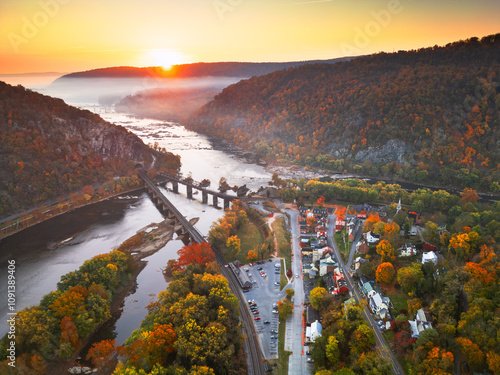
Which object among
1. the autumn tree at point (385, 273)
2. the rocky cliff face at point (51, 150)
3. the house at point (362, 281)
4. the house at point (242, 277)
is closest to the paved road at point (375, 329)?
the house at point (362, 281)

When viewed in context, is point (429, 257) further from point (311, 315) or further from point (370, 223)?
point (311, 315)

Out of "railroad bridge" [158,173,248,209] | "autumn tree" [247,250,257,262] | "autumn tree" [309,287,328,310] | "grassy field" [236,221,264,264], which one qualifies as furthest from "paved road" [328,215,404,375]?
"railroad bridge" [158,173,248,209]

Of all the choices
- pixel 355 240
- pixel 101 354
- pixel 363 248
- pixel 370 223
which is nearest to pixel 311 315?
Result: pixel 363 248

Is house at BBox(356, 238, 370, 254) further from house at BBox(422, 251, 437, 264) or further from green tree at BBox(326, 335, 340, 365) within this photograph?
green tree at BBox(326, 335, 340, 365)

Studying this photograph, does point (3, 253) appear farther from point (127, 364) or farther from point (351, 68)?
point (351, 68)

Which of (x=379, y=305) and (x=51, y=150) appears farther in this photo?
(x=51, y=150)

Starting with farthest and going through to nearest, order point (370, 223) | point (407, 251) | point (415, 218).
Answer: point (415, 218) → point (370, 223) → point (407, 251)
